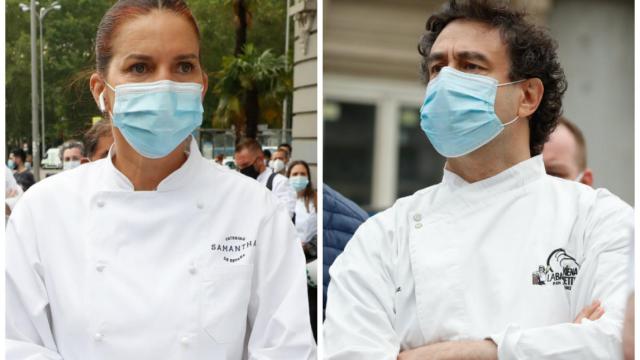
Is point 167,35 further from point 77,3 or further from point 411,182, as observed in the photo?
point 411,182

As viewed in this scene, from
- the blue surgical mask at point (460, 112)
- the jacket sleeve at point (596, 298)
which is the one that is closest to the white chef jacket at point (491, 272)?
the jacket sleeve at point (596, 298)

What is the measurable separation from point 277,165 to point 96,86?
657mm

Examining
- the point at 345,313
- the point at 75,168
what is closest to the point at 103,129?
the point at 75,168

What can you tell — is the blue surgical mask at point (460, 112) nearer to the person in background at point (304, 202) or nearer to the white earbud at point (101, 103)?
the person in background at point (304, 202)

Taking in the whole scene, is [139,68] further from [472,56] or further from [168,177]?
[472,56]

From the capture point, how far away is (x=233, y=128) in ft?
8.41

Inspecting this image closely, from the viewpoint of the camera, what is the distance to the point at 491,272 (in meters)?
2.05

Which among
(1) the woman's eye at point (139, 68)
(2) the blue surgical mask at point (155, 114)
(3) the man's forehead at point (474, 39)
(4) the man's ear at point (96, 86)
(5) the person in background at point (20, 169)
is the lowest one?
(5) the person in background at point (20, 169)

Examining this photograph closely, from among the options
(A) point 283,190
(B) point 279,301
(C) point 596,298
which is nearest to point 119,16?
(A) point 283,190

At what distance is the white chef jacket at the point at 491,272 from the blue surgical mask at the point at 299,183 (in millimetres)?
347

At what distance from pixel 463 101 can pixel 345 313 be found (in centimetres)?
69

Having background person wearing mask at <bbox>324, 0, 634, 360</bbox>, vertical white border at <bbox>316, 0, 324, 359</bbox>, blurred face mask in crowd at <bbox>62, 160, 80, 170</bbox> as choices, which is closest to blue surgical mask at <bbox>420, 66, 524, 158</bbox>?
background person wearing mask at <bbox>324, 0, 634, 360</bbox>

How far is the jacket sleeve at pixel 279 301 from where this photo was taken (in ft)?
7.16

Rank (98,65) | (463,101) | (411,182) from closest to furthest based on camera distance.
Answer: (463,101)
(98,65)
(411,182)
